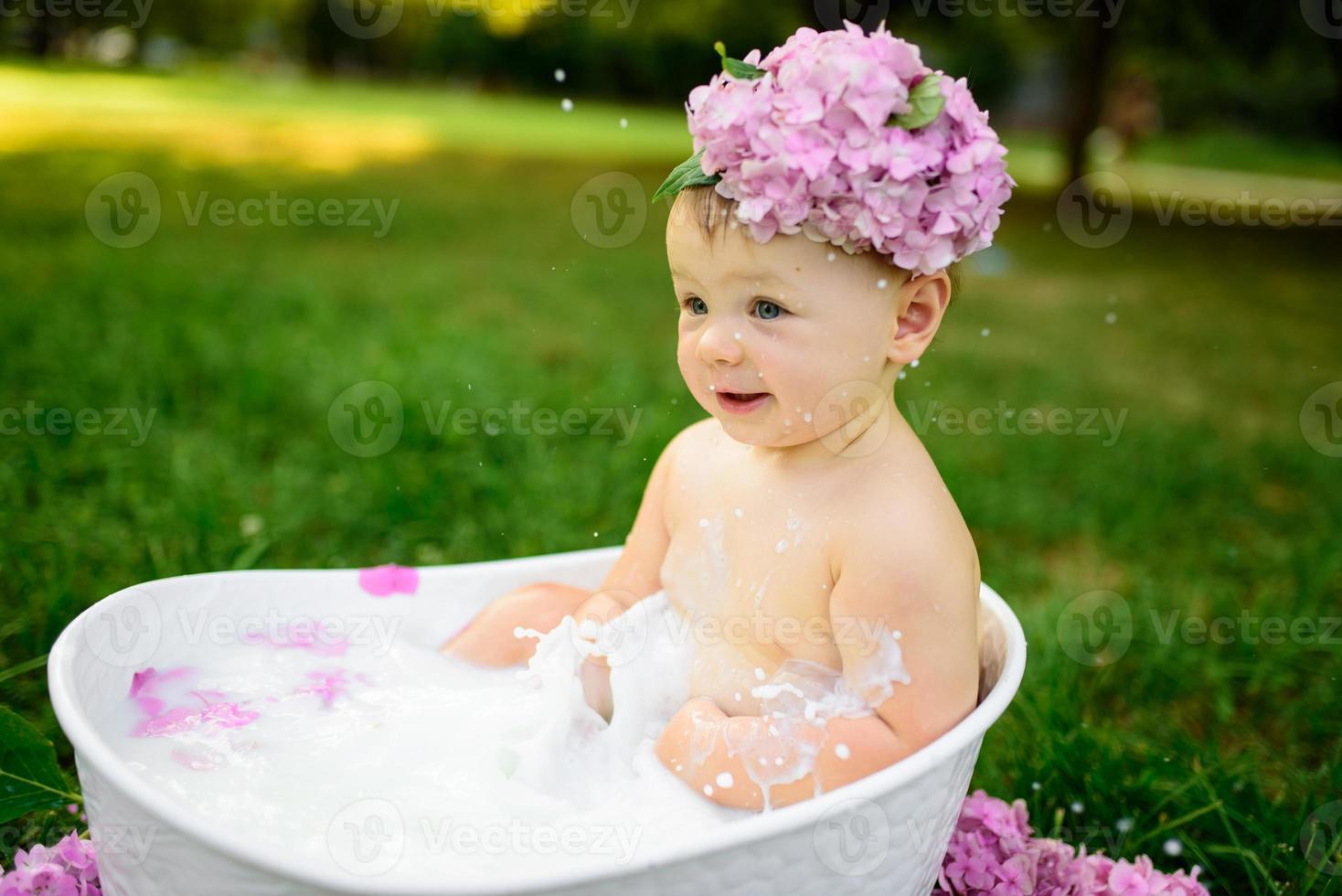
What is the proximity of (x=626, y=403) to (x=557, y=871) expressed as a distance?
3272mm

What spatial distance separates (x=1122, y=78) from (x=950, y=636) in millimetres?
17847

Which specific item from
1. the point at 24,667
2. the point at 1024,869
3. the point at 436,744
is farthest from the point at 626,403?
the point at 1024,869

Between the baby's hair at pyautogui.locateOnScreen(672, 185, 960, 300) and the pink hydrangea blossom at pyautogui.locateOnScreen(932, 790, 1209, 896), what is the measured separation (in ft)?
3.13

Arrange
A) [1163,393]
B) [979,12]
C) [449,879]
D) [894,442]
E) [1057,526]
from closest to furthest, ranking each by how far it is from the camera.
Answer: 1. [449,879]
2. [894,442]
3. [1057,526]
4. [1163,393]
5. [979,12]

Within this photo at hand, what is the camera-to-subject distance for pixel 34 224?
677cm

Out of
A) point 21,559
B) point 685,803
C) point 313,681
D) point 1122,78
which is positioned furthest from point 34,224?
point 1122,78

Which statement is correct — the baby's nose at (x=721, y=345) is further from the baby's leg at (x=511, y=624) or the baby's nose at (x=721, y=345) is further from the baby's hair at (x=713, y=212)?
the baby's leg at (x=511, y=624)

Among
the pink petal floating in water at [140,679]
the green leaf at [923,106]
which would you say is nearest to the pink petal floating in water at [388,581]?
the pink petal floating in water at [140,679]

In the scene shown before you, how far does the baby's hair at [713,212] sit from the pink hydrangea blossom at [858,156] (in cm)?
3

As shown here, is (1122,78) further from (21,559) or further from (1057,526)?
(21,559)

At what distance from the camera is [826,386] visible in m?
1.80

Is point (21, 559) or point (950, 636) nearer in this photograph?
point (950, 636)

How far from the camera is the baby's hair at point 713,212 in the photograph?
1.76 m

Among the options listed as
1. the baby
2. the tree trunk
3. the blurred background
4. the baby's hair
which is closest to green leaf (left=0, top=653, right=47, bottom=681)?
the blurred background
